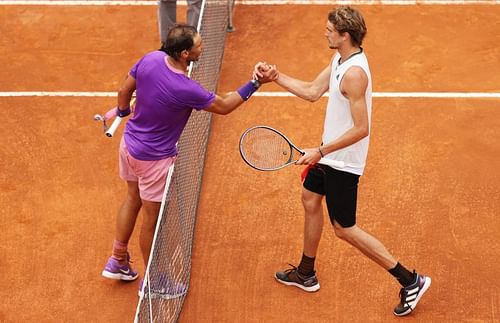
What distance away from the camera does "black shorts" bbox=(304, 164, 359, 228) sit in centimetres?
688

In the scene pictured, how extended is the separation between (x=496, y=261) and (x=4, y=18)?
20.8ft

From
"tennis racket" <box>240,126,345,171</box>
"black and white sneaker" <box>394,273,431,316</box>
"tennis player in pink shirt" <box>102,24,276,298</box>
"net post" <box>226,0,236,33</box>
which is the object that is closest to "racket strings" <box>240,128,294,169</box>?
"tennis racket" <box>240,126,345,171</box>

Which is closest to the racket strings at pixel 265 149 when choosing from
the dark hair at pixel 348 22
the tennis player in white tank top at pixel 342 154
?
the tennis player in white tank top at pixel 342 154

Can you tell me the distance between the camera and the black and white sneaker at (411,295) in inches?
283

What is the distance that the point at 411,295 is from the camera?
7.19 m

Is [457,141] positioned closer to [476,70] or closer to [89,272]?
[476,70]

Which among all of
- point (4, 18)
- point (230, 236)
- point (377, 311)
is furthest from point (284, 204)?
point (4, 18)

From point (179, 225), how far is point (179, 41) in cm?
147

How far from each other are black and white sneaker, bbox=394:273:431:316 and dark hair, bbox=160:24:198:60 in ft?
7.93

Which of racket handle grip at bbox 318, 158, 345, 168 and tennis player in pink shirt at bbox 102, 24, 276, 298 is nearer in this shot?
tennis player in pink shirt at bbox 102, 24, 276, 298

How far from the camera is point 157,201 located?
7.08 metres

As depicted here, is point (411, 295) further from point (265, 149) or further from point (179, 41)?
point (179, 41)

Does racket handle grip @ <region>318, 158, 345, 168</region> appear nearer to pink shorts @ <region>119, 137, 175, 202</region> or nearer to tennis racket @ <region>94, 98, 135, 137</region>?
pink shorts @ <region>119, 137, 175, 202</region>

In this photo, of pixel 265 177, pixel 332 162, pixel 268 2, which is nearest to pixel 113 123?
pixel 332 162
